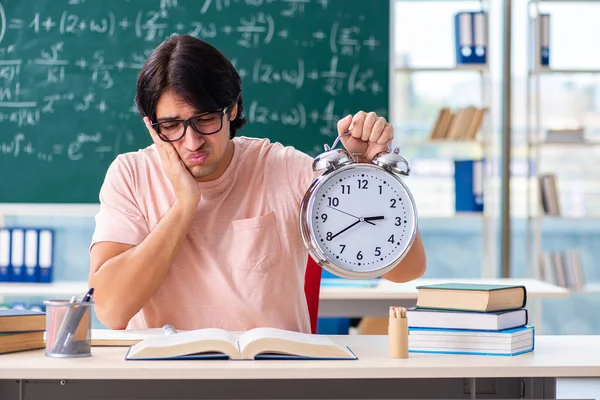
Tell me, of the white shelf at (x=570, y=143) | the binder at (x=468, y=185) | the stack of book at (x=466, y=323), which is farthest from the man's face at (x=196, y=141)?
the white shelf at (x=570, y=143)

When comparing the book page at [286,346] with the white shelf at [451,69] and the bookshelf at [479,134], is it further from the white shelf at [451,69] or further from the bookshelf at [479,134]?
the white shelf at [451,69]

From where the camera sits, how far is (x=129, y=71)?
4.65 m

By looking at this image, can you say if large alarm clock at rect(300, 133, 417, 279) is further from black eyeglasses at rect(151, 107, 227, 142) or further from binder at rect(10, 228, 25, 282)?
binder at rect(10, 228, 25, 282)

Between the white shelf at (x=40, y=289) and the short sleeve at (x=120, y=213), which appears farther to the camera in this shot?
the white shelf at (x=40, y=289)

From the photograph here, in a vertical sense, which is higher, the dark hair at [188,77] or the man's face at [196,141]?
the dark hair at [188,77]

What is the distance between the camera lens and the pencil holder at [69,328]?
1.59 meters

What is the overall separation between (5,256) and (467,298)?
3.12 metres

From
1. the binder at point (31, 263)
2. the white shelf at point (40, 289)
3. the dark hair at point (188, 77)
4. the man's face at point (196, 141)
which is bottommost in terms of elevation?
the white shelf at point (40, 289)

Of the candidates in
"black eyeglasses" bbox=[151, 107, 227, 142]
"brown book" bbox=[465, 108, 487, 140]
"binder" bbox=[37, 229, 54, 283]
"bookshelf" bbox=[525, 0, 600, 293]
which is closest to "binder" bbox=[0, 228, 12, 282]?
"binder" bbox=[37, 229, 54, 283]

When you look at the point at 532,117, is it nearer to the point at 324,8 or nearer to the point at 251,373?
the point at 324,8

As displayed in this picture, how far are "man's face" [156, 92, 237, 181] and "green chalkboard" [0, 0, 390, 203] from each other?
2573 mm

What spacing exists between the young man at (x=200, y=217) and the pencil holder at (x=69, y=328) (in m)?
0.29

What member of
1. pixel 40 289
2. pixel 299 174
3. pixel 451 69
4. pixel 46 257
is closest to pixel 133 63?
pixel 46 257

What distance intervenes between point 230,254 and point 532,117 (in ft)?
12.3
